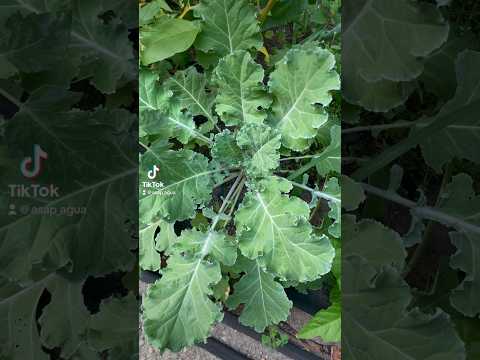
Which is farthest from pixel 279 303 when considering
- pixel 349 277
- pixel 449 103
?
pixel 449 103

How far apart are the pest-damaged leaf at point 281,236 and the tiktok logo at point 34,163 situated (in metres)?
0.30

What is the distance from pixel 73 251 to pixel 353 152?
49cm

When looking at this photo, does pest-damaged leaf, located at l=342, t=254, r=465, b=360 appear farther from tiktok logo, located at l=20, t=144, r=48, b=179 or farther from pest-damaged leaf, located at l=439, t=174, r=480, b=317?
tiktok logo, located at l=20, t=144, r=48, b=179

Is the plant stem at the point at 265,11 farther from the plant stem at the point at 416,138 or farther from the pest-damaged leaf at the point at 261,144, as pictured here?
the plant stem at the point at 416,138

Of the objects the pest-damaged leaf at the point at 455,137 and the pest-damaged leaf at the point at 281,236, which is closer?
the pest-damaged leaf at the point at 281,236

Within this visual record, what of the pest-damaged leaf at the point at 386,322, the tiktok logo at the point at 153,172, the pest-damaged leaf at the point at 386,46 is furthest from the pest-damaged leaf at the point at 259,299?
the pest-damaged leaf at the point at 386,46

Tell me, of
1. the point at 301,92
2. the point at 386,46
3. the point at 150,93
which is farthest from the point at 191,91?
the point at 386,46

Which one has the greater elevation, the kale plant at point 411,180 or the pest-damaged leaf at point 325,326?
the kale plant at point 411,180

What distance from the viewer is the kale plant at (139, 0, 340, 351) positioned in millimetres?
754

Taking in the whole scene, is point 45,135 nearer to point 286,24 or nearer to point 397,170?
point 286,24

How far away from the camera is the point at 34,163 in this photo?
76 centimetres

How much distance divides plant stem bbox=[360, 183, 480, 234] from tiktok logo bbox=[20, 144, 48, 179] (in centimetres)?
53

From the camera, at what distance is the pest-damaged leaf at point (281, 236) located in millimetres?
734

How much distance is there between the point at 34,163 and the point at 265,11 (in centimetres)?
42
